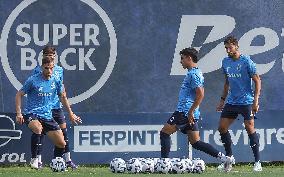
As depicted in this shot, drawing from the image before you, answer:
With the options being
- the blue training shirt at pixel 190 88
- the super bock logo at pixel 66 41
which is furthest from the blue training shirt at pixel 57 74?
the blue training shirt at pixel 190 88

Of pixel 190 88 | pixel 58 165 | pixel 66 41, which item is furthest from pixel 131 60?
pixel 58 165

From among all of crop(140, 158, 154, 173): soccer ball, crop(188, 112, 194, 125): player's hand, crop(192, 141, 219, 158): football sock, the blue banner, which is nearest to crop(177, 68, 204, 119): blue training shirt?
crop(188, 112, 194, 125): player's hand

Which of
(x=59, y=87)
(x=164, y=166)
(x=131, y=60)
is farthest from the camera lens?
(x=131, y=60)

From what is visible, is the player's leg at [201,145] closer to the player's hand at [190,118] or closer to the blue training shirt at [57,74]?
the player's hand at [190,118]

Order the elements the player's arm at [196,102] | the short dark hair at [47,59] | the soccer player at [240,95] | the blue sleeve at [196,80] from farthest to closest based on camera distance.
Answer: the soccer player at [240,95], the short dark hair at [47,59], the blue sleeve at [196,80], the player's arm at [196,102]

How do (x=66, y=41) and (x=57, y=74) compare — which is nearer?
(x=57, y=74)

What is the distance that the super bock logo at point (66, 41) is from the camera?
616 inches

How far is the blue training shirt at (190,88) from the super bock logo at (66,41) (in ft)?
10.3

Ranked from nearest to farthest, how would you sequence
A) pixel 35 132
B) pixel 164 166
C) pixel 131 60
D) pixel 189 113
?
pixel 164 166 < pixel 189 113 < pixel 35 132 < pixel 131 60

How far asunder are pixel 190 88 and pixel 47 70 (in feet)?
6.75

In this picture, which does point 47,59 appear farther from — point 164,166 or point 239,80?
point 239,80

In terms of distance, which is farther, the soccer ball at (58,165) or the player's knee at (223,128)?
the player's knee at (223,128)

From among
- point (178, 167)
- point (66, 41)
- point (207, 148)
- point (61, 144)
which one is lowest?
point (178, 167)

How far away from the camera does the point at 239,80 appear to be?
13836 mm
